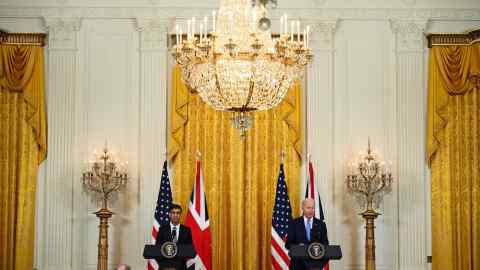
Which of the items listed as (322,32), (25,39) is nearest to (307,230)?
(322,32)

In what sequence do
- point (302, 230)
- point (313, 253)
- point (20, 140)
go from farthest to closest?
point (20, 140) → point (302, 230) → point (313, 253)

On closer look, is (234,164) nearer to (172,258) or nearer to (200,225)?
(200,225)

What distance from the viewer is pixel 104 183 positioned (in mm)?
12391

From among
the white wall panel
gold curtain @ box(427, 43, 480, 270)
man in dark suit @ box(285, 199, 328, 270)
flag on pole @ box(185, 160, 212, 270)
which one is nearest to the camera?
man in dark suit @ box(285, 199, 328, 270)

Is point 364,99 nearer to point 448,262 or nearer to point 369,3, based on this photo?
point 369,3

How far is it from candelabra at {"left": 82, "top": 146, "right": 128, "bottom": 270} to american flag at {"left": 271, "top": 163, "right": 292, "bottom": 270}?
237cm

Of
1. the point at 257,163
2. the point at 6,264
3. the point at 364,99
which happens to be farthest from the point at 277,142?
the point at 6,264

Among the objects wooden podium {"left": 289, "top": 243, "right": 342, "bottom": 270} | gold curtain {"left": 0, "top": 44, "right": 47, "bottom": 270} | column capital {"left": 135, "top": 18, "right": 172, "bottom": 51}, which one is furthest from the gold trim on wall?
wooden podium {"left": 289, "top": 243, "right": 342, "bottom": 270}

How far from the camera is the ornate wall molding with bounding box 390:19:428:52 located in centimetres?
1305

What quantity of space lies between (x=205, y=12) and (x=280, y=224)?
358 cm

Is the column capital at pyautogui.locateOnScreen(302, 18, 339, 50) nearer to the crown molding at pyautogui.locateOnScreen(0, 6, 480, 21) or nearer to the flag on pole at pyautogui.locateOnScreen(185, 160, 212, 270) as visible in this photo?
the crown molding at pyautogui.locateOnScreen(0, 6, 480, 21)

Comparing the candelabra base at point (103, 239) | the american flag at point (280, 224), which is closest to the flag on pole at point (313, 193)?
the american flag at point (280, 224)

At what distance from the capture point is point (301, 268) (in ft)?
34.6

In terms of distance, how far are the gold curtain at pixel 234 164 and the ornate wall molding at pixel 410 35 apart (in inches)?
71.8
